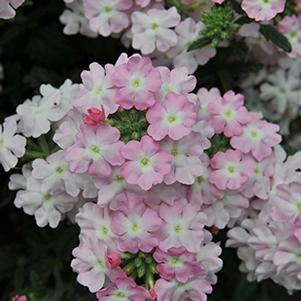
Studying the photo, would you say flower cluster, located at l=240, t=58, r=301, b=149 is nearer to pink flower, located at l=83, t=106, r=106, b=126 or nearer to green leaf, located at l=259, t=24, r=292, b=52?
green leaf, located at l=259, t=24, r=292, b=52

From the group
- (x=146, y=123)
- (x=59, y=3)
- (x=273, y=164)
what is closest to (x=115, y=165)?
(x=146, y=123)

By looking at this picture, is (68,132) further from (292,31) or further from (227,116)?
(292,31)

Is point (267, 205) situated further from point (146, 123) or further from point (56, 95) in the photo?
point (56, 95)

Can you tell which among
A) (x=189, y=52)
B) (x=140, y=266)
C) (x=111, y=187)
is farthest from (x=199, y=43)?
(x=140, y=266)

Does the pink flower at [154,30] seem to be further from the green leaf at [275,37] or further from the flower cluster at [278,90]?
the flower cluster at [278,90]

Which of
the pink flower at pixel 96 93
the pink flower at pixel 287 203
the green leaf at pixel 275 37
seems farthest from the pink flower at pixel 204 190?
the green leaf at pixel 275 37

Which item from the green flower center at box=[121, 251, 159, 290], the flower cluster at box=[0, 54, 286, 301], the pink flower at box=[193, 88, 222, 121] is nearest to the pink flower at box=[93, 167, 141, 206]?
the flower cluster at box=[0, 54, 286, 301]
